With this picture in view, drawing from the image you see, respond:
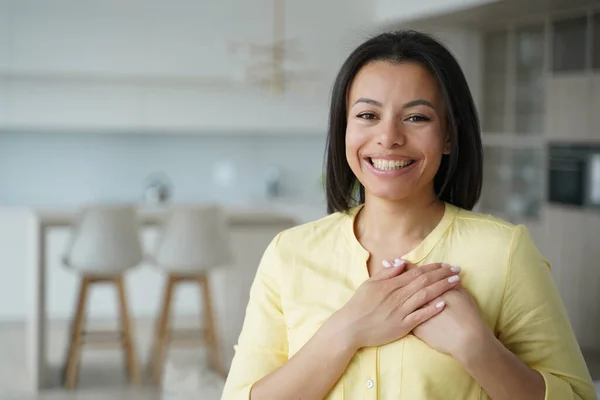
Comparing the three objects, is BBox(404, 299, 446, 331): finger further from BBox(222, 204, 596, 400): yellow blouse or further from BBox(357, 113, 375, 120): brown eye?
BBox(357, 113, 375, 120): brown eye

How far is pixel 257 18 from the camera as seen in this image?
8336 mm

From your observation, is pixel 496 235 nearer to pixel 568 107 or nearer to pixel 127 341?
pixel 127 341

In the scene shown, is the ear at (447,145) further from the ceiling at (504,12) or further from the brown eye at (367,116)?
the ceiling at (504,12)

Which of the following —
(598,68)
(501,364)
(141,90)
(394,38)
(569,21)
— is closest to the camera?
(501,364)

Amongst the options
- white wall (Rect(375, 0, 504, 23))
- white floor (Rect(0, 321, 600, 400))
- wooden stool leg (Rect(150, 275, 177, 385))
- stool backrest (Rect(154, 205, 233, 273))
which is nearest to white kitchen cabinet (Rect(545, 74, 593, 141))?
white wall (Rect(375, 0, 504, 23))

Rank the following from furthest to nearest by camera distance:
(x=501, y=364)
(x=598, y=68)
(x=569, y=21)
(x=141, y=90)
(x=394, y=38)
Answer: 1. (x=141, y=90)
2. (x=569, y=21)
3. (x=598, y=68)
4. (x=394, y=38)
5. (x=501, y=364)

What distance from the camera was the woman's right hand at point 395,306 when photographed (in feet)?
4.39

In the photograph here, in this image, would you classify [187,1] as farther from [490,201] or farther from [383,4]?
[490,201]

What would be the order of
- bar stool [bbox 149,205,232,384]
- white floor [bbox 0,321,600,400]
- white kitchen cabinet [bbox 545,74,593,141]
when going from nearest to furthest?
1. white floor [bbox 0,321,600,400]
2. bar stool [bbox 149,205,232,384]
3. white kitchen cabinet [bbox 545,74,593,141]

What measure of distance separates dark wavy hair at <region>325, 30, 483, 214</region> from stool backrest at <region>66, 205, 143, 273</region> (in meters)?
4.34

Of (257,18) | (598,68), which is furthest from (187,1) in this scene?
(598,68)

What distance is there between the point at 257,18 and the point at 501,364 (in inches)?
287

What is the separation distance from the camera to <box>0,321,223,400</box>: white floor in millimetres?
5227

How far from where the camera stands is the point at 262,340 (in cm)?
147
